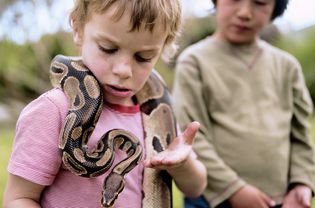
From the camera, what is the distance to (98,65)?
193 centimetres

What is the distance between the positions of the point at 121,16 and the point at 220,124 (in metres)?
1.42

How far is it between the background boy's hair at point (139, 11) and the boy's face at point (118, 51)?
16 millimetres

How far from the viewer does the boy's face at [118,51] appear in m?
1.88

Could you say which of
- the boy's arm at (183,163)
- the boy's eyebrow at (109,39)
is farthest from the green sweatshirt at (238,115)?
the boy's eyebrow at (109,39)

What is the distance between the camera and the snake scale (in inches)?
74.2

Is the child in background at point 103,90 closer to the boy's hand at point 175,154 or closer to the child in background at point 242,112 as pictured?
the boy's hand at point 175,154

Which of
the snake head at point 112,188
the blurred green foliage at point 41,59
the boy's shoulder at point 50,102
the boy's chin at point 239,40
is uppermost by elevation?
the boy's shoulder at point 50,102

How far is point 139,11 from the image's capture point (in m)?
1.86

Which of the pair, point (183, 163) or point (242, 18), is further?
point (242, 18)

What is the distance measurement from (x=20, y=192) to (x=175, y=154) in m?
0.54

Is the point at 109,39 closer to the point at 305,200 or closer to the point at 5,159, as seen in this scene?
the point at 305,200

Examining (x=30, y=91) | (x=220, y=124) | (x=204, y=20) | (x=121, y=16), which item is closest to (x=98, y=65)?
(x=121, y=16)

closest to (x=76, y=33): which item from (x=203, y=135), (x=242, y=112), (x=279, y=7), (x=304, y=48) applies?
(x=203, y=135)

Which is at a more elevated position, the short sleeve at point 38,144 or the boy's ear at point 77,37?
the boy's ear at point 77,37
